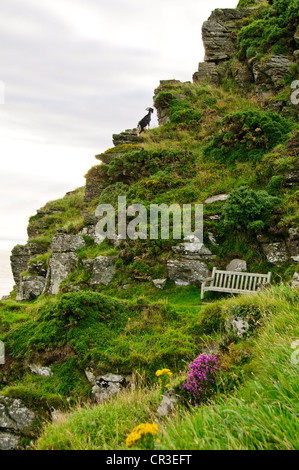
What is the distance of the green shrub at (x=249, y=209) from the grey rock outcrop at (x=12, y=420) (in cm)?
912

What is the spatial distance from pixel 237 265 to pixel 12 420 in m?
8.67

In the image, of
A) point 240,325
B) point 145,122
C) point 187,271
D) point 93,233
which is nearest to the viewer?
point 240,325

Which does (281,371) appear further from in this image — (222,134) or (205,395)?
(222,134)

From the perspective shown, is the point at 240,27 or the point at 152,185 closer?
the point at 152,185

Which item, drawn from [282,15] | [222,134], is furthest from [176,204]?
[282,15]

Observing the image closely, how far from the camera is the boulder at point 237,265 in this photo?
1185 centimetres

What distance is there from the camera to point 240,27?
86.3 feet

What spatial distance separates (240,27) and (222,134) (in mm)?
15570

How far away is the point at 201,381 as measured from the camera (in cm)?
488

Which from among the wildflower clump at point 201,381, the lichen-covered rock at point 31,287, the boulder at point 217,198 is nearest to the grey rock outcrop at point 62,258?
the lichen-covered rock at point 31,287

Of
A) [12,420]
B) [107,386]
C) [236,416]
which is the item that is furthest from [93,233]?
[236,416]

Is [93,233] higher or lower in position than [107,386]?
higher

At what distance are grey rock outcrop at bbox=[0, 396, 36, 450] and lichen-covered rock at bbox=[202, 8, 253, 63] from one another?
2779cm

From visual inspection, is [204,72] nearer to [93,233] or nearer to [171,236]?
[93,233]
